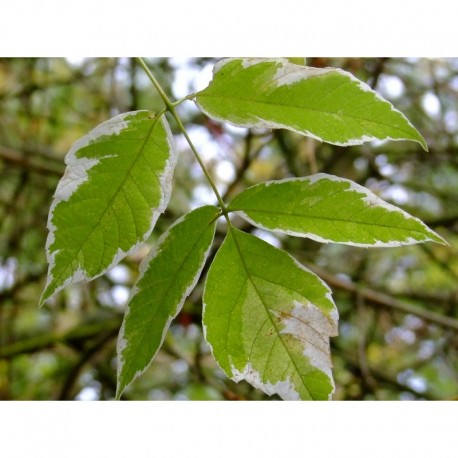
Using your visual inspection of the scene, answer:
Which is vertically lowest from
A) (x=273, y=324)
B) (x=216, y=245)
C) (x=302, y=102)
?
(x=216, y=245)

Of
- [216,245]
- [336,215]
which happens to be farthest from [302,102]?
[216,245]

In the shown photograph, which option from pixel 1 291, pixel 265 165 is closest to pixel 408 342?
pixel 265 165

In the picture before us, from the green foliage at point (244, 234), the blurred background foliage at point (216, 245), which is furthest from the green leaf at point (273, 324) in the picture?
the blurred background foliage at point (216, 245)

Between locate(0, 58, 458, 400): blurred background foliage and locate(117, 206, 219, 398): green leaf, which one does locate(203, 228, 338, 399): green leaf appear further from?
locate(0, 58, 458, 400): blurred background foliage

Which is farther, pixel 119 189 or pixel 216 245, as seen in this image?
pixel 216 245

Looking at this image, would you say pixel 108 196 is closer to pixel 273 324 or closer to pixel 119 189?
pixel 119 189

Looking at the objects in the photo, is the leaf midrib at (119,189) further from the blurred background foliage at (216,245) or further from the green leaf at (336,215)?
the blurred background foliage at (216,245)

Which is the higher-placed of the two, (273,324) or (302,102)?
(302,102)

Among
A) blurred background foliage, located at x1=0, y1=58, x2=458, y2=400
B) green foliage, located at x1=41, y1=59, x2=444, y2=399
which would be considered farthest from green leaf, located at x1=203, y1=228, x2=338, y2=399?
blurred background foliage, located at x1=0, y1=58, x2=458, y2=400
